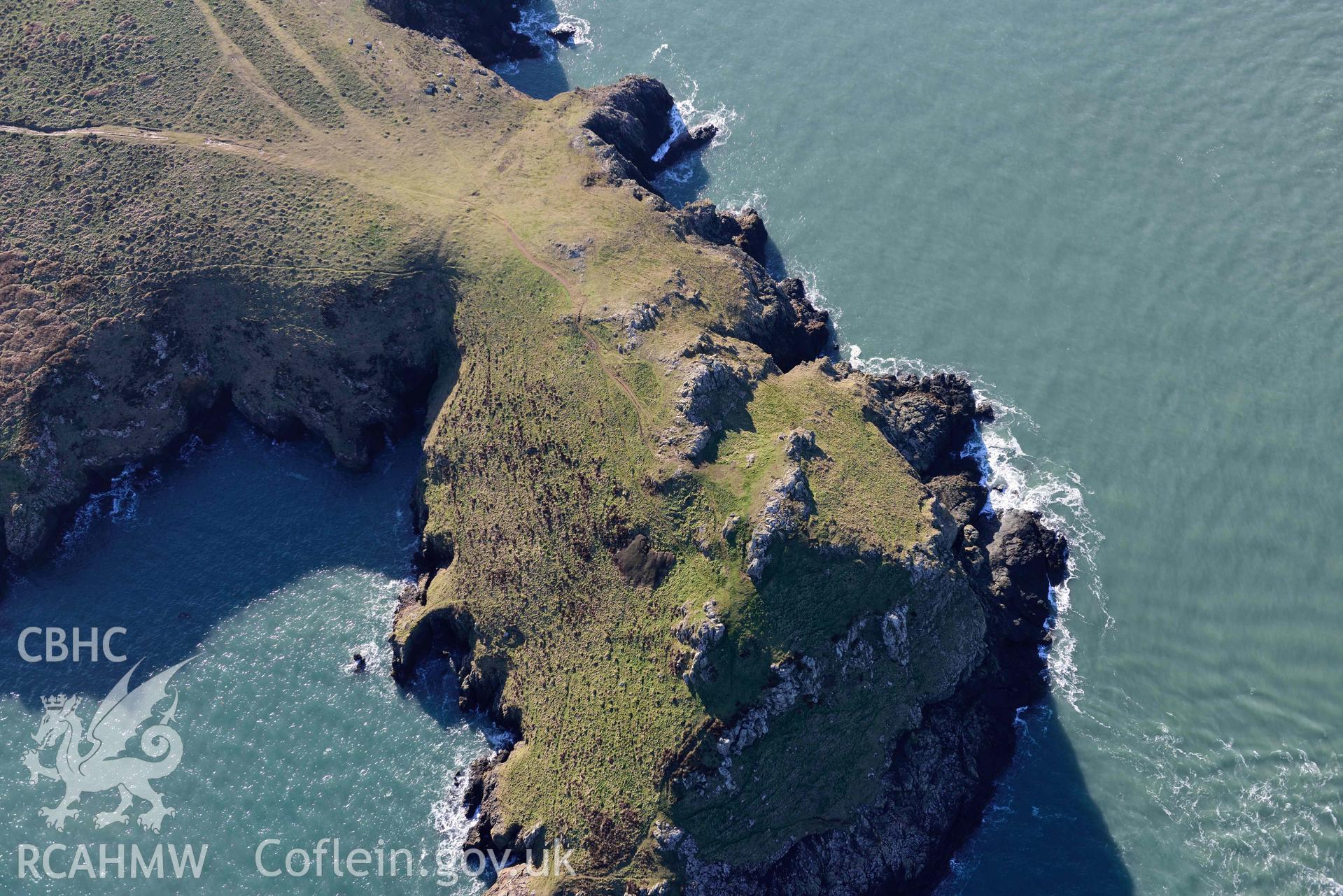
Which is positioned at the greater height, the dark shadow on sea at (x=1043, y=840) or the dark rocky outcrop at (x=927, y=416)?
the dark rocky outcrop at (x=927, y=416)

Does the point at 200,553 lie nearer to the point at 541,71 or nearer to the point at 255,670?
the point at 255,670

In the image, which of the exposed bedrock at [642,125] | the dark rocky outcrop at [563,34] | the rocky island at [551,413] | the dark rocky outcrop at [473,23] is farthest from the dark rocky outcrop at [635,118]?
the dark rocky outcrop at [473,23]

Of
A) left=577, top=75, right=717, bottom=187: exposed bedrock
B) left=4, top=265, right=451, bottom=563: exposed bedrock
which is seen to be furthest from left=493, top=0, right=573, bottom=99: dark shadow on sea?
left=4, top=265, right=451, bottom=563: exposed bedrock

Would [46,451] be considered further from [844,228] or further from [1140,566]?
[1140,566]

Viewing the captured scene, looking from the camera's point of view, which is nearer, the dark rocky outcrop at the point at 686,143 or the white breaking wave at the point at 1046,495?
the white breaking wave at the point at 1046,495

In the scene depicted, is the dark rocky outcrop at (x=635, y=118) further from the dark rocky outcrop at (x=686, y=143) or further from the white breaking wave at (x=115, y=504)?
the white breaking wave at (x=115, y=504)

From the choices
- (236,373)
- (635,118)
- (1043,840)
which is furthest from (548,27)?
(1043,840)

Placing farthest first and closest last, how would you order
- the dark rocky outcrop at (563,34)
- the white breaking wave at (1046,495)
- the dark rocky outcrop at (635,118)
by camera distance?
1. the dark rocky outcrop at (563,34)
2. the dark rocky outcrop at (635,118)
3. the white breaking wave at (1046,495)
